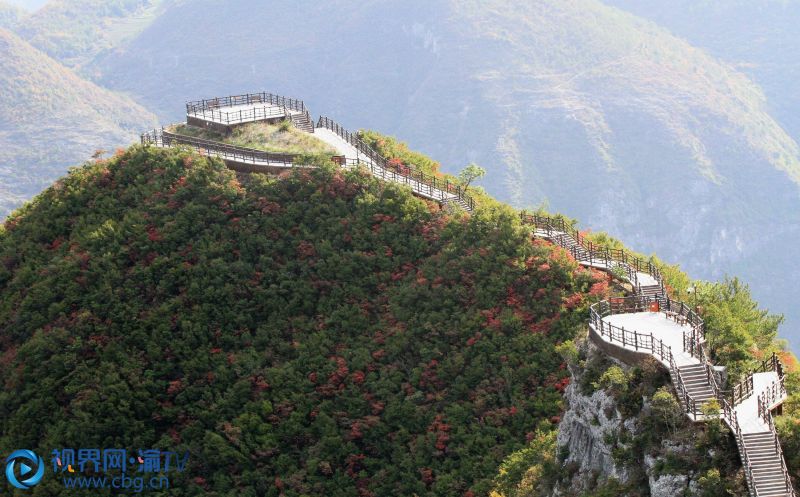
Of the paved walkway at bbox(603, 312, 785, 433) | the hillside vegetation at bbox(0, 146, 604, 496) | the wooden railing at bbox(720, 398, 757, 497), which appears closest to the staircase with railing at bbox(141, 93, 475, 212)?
the hillside vegetation at bbox(0, 146, 604, 496)

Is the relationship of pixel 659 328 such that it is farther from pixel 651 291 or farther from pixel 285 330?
pixel 285 330

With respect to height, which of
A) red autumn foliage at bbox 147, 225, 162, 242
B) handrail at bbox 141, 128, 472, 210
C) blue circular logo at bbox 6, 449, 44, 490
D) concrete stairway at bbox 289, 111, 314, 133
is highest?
concrete stairway at bbox 289, 111, 314, 133

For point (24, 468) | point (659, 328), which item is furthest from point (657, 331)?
point (24, 468)

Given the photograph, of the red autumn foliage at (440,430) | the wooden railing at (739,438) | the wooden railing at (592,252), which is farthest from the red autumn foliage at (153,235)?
the wooden railing at (739,438)

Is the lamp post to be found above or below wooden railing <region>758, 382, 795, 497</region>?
above

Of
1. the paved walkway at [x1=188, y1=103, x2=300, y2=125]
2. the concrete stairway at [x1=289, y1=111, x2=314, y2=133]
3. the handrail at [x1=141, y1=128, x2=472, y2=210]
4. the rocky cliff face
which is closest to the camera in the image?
the rocky cliff face

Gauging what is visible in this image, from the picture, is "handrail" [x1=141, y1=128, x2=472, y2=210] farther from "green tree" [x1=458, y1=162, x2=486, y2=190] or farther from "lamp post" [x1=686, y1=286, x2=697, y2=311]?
"lamp post" [x1=686, y1=286, x2=697, y2=311]

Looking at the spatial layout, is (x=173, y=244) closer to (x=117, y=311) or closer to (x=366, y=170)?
(x=117, y=311)
